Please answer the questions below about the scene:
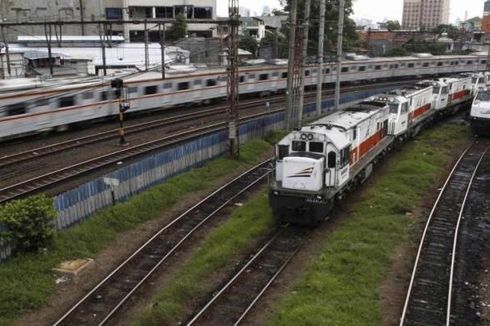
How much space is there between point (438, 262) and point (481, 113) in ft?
64.0

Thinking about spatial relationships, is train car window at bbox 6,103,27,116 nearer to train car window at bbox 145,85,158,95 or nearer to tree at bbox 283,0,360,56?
train car window at bbox 145,85,158,95

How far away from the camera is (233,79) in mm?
26453

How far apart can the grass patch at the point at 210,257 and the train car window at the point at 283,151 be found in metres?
2.27

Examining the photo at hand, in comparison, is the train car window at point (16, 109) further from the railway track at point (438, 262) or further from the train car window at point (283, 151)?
the railway track at point (438, 262)

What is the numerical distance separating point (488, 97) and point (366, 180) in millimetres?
13637

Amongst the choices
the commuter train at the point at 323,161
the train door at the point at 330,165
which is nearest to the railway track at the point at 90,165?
the commuter train at the point at 323,161

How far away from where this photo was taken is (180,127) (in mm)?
→ 34969

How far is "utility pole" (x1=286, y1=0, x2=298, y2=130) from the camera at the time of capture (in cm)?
2938

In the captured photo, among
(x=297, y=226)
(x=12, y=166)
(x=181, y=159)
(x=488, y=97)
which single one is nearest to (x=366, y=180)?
(x=297, y=226)

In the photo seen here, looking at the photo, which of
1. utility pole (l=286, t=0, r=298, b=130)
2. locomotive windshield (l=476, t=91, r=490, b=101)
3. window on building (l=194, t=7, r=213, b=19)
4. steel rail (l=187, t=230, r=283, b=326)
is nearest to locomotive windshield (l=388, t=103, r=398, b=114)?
utility pole (l=286, t=0, r=298, b=130)

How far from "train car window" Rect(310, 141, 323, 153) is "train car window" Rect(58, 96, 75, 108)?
755 inches

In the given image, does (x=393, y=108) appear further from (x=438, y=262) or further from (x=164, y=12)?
(x=164, y=12)

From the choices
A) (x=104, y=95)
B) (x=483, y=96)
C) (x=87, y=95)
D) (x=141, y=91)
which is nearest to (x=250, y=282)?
(x=87, y=95)

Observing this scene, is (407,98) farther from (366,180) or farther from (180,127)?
(180,127)
